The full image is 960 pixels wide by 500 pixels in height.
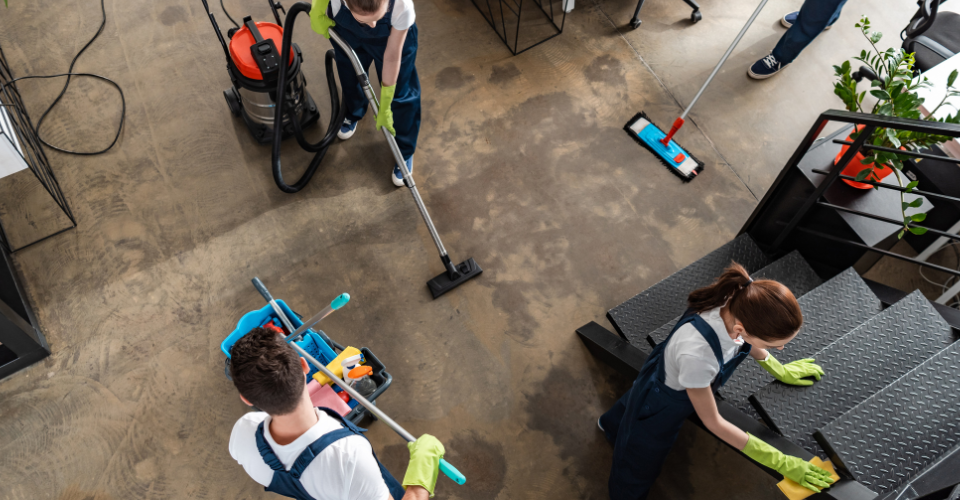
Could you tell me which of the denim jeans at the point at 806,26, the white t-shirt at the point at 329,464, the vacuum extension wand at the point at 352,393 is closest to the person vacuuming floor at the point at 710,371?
the vacuum extension wand at the point at 352,393

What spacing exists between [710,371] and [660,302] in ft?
3.19

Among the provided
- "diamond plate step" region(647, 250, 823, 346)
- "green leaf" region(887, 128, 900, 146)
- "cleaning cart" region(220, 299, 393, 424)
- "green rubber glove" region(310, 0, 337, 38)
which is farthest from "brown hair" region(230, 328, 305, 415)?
"green leaf" region(887, 128, 900, 146)

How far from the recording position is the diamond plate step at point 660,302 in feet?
8.46

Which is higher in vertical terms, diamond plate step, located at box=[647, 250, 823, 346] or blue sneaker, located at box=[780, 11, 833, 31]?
blue sneaker, located at box=[780, 11, 833, 31]

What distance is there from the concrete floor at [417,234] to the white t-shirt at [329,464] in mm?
1124

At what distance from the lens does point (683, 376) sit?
66.9 inches

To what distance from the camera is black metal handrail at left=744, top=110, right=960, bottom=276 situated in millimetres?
1962

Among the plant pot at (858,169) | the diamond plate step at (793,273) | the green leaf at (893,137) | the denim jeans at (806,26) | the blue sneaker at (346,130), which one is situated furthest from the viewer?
the blue sneaker at (346,130)

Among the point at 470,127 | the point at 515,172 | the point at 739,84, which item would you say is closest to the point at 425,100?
the point at 470,127

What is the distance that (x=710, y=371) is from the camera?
1664 mm

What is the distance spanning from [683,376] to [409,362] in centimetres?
149

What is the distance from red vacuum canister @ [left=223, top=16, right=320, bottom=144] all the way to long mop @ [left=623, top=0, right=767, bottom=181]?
2.00 meters

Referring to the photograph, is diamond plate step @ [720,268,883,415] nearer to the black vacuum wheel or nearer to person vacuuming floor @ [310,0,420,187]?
person vacuuming floor @ [310,0,420,187]

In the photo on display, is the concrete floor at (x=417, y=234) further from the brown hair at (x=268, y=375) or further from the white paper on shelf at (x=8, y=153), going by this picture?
the brown hair at (x=268, y=375)
